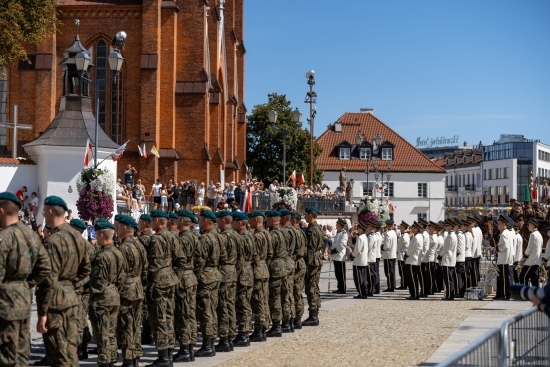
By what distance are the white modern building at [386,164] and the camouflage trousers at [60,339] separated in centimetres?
8440

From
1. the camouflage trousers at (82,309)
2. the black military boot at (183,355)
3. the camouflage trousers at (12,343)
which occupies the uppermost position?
the camouflage trousers at (12,343)

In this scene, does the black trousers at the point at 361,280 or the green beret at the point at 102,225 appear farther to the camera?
the black trousers at the point at 361,280

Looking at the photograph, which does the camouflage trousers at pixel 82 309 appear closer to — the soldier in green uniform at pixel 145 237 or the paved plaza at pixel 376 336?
the paved plaza at pixel 376 336

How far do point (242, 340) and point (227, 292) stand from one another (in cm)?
105

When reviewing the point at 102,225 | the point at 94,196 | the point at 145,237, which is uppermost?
the point at 94,196

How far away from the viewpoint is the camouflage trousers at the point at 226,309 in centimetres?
1465

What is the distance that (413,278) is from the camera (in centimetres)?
2470

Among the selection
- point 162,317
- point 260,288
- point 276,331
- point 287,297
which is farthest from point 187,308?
point 287,297

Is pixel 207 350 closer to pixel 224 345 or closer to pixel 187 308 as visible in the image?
pixel 224 345

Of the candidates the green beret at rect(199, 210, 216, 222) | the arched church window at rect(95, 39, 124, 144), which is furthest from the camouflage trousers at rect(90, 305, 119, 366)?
the arched church window at rect(95, 39, 124, 144)

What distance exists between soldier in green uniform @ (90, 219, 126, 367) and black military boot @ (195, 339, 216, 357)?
2.51 metres

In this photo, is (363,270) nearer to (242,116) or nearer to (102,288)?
(102,288)

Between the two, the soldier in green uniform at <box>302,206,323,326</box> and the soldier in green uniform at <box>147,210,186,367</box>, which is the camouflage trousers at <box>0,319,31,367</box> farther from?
the soldier in green uniform at <box>302,206,323,326</box>

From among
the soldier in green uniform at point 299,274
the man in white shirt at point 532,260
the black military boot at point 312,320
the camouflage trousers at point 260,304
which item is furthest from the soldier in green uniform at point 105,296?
the man in white shirt at point 532,260
